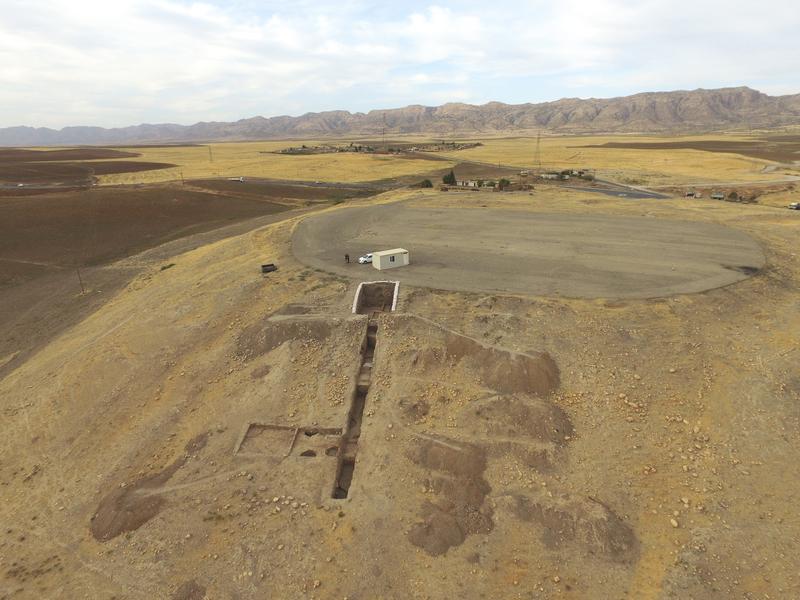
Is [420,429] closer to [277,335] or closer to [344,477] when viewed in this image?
[344,477]

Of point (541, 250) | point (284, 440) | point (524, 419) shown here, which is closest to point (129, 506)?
point (284, 440)

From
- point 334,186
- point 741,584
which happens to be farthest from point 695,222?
point 334,186

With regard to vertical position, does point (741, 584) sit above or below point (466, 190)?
below

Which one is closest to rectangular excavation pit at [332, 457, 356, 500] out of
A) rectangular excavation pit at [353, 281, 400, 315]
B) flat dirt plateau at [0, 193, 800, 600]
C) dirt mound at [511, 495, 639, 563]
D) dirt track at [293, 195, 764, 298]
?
flat dirt plateau at [0, 193, 800, 600]

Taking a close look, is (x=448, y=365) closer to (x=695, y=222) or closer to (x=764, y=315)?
(x=764, y=315)

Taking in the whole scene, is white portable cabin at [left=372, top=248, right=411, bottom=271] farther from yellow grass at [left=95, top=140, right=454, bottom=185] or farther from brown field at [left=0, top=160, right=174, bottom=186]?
brown field at [left=0, top=160, right=174, bottom=186]

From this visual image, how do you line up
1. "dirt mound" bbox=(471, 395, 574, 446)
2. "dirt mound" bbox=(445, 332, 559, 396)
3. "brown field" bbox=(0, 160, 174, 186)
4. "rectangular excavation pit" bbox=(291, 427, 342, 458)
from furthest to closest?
"brown field" bbox=(0, 160, 174, 186) → "dirt mound" bbox=(445, 332, 559, 396) → "rectangular excavation pit" bbox=(291, 427, 342, 458) → "dirt mound" bbox=(471, 395, 574, 446)
